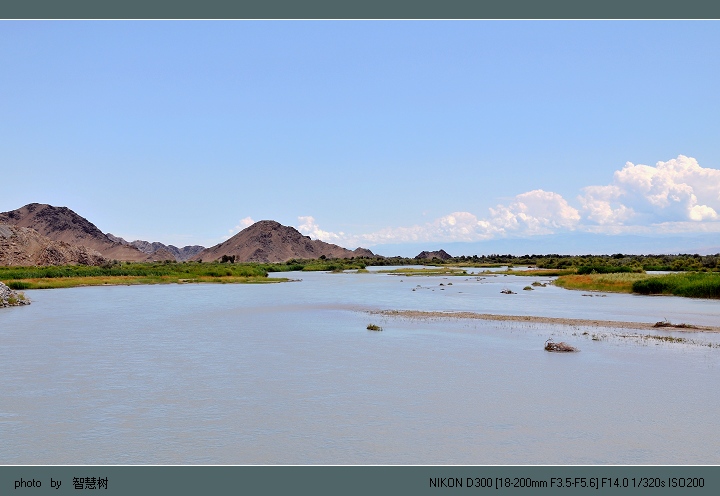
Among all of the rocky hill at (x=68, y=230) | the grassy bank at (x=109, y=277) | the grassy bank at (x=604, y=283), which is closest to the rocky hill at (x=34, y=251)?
the grassy bank at (x=109, y=277)

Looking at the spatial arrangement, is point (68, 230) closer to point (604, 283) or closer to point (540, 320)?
point (604, 283)

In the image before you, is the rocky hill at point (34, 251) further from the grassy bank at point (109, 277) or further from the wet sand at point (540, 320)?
the wet sand at point (540, 320)

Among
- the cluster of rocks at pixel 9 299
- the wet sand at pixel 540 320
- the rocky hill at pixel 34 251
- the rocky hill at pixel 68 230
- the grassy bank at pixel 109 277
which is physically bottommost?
the wet sand at pixel 540 320

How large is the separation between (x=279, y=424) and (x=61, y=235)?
660 feet

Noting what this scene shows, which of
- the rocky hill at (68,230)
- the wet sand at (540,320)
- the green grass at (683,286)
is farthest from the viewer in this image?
the rocky hill at (68,230)

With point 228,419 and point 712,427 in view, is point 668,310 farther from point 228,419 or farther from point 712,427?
point 228,419

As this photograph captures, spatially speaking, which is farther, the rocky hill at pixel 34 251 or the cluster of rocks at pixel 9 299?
the rocky hill at pixel 34 251

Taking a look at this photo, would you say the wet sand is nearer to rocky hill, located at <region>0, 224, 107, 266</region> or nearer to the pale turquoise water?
the pale turquoise water

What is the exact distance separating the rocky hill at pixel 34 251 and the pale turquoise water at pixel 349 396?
67457 mm

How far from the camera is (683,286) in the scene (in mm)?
41562

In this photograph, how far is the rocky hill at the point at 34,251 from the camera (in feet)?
279

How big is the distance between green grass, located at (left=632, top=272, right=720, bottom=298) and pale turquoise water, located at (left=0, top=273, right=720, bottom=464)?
20024 millimetres

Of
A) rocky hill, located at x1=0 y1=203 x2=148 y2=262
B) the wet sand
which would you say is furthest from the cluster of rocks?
rocky hill, located at x1=0 y1=203 x2=148 y2=262

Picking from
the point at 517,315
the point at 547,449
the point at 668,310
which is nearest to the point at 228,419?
the point at 547,449
